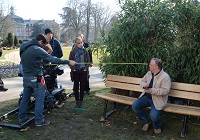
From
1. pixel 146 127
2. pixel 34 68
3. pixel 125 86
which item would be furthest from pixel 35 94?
pixel 146 127

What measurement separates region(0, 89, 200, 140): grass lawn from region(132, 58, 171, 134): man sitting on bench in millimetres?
268

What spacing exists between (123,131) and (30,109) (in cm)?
246

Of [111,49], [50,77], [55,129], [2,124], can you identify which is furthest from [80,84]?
[2,124]

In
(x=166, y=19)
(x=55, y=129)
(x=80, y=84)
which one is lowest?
(x=55, y=129)

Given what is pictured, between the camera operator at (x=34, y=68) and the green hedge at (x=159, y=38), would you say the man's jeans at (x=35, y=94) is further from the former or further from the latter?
the green hedge at (x=159, y=38)

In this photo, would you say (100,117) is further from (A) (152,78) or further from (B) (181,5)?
(B) (181,5)

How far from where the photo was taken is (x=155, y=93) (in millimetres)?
4117

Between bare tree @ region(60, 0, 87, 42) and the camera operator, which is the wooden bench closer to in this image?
the camera operator

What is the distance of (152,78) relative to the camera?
439 cm

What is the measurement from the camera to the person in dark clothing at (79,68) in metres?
5.67

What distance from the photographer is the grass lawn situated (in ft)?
13.6

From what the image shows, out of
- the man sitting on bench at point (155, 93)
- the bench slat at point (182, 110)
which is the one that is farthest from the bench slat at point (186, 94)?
the man sitting on bench at point (155, 93)

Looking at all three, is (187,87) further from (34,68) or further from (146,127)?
(34,68)

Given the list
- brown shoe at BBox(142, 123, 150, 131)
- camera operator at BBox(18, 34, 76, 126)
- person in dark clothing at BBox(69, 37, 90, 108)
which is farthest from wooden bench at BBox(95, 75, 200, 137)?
camera operator at BBox(18, 34, 76, 126)
